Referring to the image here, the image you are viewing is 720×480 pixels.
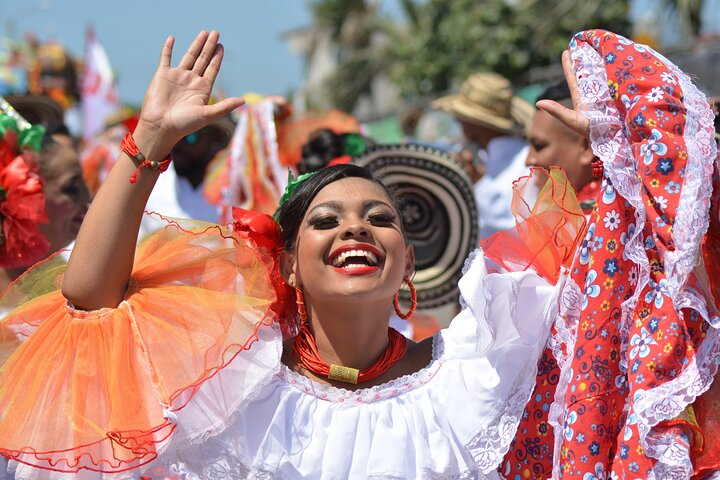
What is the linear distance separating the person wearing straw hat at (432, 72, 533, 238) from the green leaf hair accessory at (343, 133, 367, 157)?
3.27 ft

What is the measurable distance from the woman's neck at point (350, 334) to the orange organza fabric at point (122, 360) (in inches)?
9.0

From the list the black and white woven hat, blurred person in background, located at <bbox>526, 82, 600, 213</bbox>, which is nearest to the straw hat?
the black and white woven hat

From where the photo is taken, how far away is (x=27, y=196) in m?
3.35

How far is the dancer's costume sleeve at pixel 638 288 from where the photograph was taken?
2213 mm

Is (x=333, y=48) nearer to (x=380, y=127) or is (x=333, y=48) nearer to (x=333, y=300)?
(x=380, y=127)

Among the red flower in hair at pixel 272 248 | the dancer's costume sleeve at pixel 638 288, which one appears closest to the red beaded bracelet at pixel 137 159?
the red flower in hair at pixel 272 248

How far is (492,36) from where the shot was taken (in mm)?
18953

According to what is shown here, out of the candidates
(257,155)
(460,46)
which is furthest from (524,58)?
(257,155)

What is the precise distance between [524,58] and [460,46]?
2.16 m

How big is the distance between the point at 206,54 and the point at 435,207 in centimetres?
214

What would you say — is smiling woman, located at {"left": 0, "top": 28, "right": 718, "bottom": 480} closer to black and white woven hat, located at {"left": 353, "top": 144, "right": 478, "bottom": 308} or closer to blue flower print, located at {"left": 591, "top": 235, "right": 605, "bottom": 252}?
blue flower print, located at {"left": 591, "top": 235, "right": 605, "bottom": 252}

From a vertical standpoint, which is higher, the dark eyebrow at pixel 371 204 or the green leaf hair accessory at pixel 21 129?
the green leaf hair accessory at pixel 21 129

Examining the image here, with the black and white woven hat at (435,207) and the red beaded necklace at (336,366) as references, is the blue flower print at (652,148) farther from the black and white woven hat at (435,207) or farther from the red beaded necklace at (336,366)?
the black and white woven hat at (435,207)

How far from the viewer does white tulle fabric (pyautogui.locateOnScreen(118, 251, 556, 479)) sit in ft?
7.97
